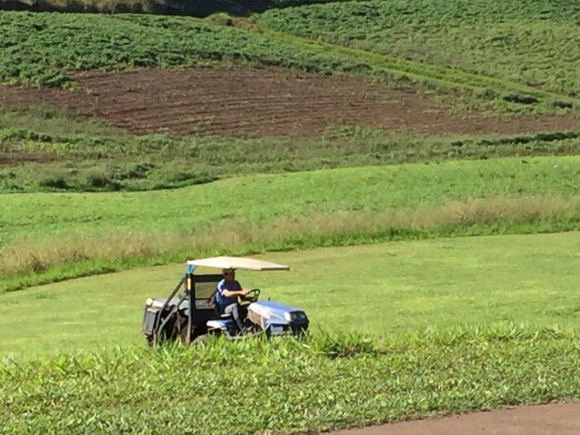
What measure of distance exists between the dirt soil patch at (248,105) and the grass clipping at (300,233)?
1939cm

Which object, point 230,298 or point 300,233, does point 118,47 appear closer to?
point 300,233

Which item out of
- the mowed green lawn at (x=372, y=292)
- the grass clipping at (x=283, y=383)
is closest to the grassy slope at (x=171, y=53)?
the mowed green lawn at (x=372, y=292)

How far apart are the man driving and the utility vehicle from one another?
7 cm

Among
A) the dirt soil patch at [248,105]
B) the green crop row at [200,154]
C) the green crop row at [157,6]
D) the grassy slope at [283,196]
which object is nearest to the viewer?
the grassy slope at [283,196]

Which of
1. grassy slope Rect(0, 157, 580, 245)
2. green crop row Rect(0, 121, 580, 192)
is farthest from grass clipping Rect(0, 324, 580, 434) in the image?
green crop row Rect(0, 121, 580, 192)

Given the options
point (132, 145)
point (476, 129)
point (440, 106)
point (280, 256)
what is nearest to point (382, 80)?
point (440, 106)

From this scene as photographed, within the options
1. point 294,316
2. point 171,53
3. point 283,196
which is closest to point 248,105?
point 171,53

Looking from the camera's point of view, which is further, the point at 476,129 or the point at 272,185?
the point at 476,129

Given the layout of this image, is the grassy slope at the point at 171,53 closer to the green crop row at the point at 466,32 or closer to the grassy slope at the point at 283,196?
the green crop row at the point at 466,32

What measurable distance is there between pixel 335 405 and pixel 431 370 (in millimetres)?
1727

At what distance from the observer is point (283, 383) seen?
33.9ft

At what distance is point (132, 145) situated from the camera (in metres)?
43.8

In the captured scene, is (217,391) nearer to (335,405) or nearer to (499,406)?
(335,405)

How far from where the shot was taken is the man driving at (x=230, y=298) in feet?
44.1
